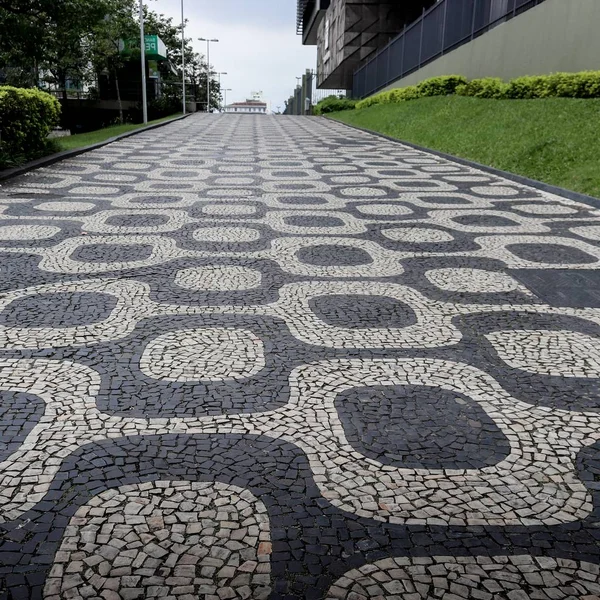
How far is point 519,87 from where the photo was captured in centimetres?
1417

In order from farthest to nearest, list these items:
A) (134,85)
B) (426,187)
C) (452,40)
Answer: (134,85) < (452,40) < (426,187)

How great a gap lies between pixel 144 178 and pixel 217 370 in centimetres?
757

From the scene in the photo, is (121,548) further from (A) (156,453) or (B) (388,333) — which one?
(B) (388,333)

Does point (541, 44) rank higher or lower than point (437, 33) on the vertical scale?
lower

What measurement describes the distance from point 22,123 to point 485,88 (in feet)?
35.9

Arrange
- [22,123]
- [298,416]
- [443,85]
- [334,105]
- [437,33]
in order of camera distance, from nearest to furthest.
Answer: [298,416]
[22,123]
[443,85]
[437,33]
[334,105]

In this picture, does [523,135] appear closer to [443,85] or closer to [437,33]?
[443,85]

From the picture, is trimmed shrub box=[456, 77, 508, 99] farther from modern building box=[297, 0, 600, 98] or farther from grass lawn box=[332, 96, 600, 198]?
modern building box=[297, 0, 600, 98]

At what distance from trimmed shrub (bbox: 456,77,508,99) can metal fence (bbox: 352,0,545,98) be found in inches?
72.0

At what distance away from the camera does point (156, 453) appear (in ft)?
7.60

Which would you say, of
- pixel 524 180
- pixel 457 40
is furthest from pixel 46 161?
pixel 457 40

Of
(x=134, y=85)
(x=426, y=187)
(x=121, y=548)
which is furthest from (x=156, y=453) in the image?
(x=134, y=85)

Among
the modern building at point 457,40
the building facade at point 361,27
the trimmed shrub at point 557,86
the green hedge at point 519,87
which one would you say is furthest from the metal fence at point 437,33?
the building facade at point 361,27

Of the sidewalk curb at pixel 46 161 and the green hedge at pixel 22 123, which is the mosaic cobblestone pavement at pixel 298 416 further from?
the green hedge at pixel 22 123
